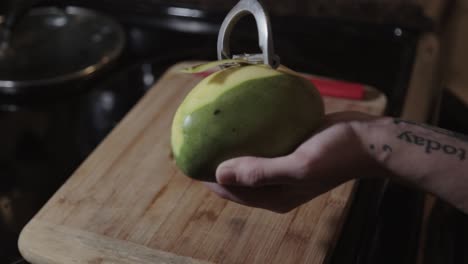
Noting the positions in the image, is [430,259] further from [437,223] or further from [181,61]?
[181,61]

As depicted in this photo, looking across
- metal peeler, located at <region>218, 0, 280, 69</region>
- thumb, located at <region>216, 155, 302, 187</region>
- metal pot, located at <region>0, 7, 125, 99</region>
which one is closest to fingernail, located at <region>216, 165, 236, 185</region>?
thumb, located at <region>216, 155, 302, 187</region>

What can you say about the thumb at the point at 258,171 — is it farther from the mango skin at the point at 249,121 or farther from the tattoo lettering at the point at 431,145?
the tattoo lettering at the point at 431,145

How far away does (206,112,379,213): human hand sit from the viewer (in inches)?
24.0

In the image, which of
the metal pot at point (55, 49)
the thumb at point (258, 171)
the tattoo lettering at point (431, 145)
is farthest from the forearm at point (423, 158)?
the metal pot at point (55, 49)

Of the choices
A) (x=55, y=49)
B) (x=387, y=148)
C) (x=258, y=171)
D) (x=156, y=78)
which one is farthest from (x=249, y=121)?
(x=55, y=49)

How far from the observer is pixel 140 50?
1.34 m

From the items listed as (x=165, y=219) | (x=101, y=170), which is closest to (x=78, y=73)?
(x=101, y=170)

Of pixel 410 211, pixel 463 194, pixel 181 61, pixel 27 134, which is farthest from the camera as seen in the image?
pixel 181 61

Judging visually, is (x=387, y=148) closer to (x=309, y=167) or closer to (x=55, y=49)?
(x=309, y=167)

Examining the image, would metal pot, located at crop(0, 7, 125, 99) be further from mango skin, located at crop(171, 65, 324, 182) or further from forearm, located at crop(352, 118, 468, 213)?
forearm, located at crop(352, 118, 468, 213)

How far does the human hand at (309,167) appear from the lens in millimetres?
609

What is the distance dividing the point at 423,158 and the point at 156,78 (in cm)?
74

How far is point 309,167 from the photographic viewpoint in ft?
1.98

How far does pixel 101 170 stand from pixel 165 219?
0.57ft
